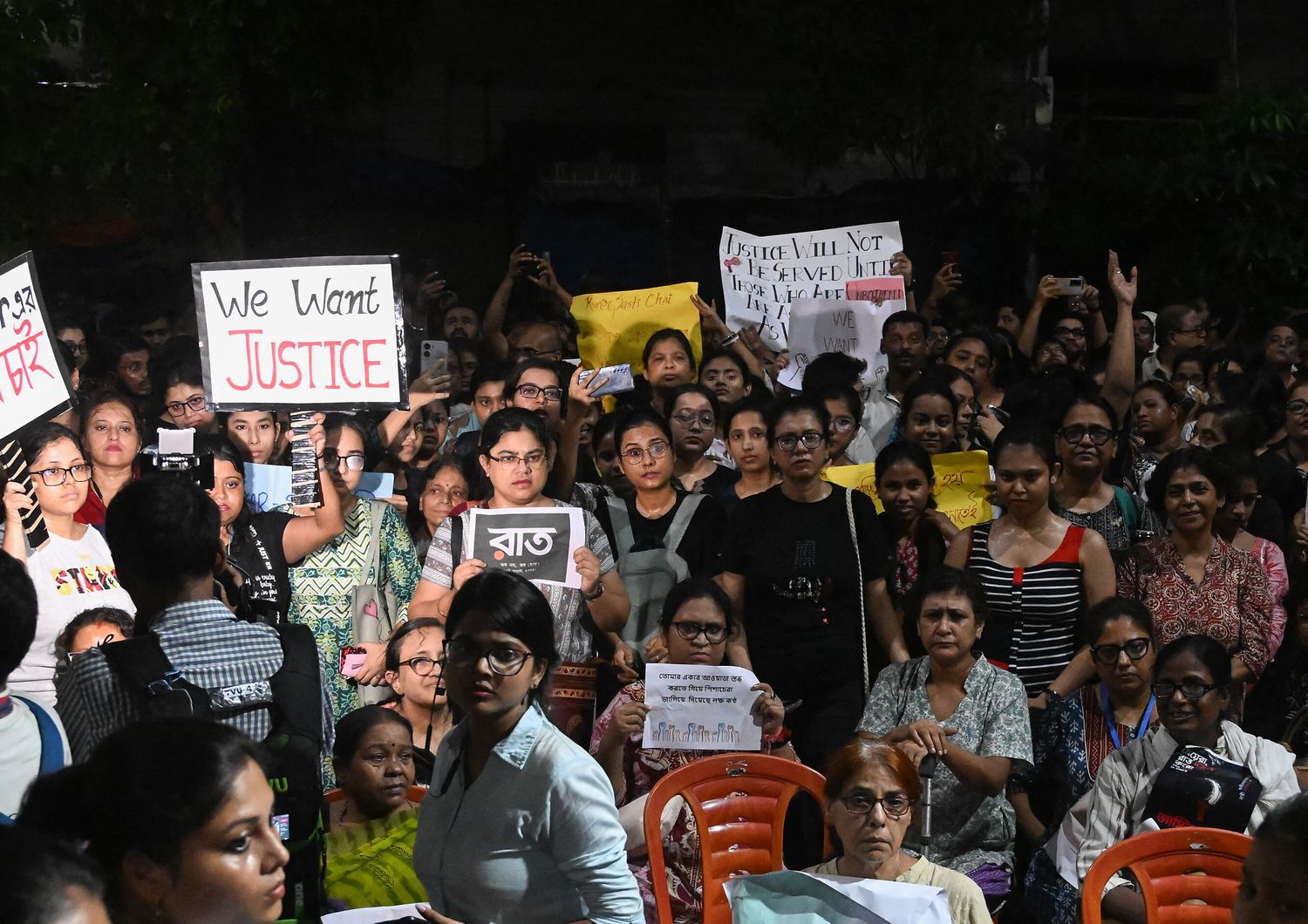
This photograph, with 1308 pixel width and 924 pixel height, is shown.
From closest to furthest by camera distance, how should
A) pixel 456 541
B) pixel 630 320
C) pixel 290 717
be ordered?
pixel 290 717, pixel 456 541, pixel 630 320

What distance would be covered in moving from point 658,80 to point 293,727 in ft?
39.2

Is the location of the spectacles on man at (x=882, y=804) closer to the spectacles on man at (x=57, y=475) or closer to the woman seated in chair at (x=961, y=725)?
the woman seated in chair at (x=961, y=725)

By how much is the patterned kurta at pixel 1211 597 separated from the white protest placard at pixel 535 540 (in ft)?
6.56

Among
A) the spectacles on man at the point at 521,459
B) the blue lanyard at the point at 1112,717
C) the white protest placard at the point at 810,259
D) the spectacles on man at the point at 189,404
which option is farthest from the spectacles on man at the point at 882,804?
the white protest placard at the point at 810,259

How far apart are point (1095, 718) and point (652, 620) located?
1.61m

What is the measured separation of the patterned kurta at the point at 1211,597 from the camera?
603cm

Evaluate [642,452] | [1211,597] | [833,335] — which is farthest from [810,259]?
[1211,597]

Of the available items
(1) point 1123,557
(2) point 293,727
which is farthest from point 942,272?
(2) point 293,727

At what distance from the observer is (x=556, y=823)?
3.32 m

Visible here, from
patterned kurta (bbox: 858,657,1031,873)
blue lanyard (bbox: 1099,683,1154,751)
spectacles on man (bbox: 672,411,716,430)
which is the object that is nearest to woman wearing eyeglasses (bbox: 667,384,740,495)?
spectacles on man (bbox: 672,411,716,430)

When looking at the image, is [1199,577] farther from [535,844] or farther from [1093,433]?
[535,844]

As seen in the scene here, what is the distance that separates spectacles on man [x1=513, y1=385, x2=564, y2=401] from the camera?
7016 millimetres

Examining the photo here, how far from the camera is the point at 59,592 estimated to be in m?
5.47

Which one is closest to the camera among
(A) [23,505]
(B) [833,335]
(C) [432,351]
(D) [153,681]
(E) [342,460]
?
(D) [153,681]
